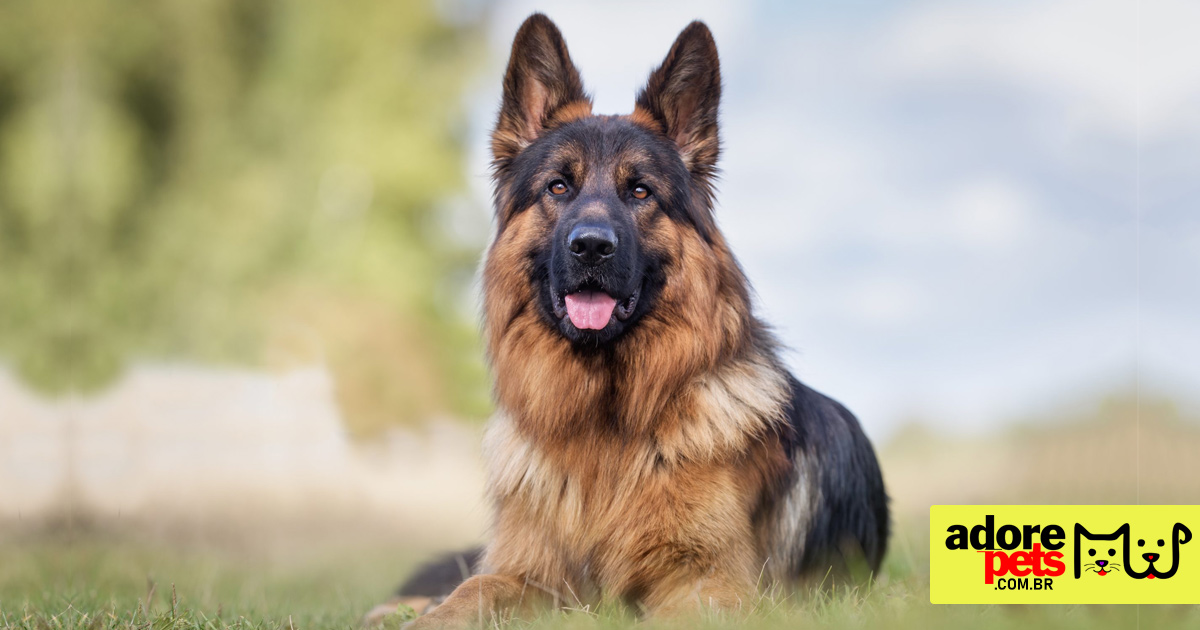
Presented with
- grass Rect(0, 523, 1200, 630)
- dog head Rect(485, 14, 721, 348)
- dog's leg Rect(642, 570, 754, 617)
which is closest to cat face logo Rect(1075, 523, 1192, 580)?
grass Rect(0, 523, 1200, 630)

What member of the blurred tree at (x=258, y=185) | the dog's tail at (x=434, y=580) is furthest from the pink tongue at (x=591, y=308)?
the blurred tree at (x=258, y=185)

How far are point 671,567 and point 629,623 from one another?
1.25 ft

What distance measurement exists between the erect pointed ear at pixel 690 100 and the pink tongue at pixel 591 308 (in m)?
1.02

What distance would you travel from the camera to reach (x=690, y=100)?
4750mm

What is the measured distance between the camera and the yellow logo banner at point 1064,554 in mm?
3926

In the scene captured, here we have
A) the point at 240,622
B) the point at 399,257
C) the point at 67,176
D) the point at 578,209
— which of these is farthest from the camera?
the point at 399,257

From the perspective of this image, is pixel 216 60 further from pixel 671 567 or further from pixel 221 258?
pixel 671 567

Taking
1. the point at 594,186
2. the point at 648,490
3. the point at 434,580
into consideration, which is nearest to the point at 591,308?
the point at 594,186

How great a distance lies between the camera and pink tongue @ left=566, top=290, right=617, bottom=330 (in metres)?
4.21

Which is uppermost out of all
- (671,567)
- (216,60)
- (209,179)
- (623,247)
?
(216,60)

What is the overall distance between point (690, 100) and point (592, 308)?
4.49ft

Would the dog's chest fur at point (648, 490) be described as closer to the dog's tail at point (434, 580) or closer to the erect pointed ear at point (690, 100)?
the dog's tail at point (434, 580)

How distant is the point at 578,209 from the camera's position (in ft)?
14.0

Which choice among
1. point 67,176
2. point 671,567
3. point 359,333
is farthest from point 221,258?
point 671,567
